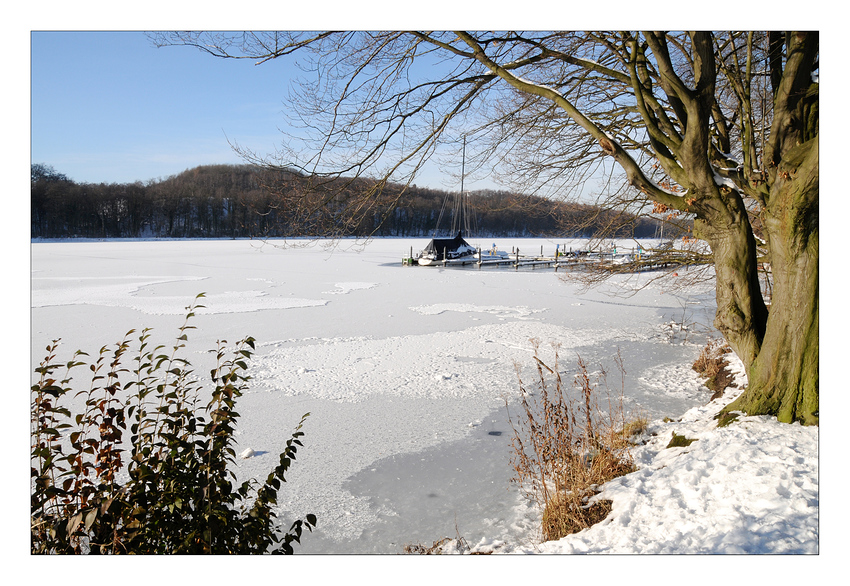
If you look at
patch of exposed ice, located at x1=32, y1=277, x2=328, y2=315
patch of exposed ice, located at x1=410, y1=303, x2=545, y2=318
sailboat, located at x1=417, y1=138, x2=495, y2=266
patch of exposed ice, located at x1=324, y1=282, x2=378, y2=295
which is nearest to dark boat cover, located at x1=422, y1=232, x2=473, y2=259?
sailboat, located at x1=417, y1=138, x2=495, y2=266

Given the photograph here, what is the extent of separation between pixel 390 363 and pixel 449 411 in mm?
1824

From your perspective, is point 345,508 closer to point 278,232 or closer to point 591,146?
point 278,232

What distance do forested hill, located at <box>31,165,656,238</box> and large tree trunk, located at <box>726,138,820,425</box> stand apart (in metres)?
2.53

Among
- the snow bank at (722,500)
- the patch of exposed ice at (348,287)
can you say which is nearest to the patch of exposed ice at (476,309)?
the patch of exposed ice at (348,287)

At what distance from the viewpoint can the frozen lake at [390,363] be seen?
3.37m

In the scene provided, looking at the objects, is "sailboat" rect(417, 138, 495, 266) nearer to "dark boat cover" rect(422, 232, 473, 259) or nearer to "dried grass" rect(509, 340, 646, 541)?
"dark boat cover" rect(422, 232, 473, 259)

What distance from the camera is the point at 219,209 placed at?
10.6 m

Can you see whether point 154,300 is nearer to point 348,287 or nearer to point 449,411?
point 348,287

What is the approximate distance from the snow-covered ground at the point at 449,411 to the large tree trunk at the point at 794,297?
0.19m

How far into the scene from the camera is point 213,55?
319cm

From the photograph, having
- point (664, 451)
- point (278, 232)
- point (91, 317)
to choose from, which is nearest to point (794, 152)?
point (664, 451)

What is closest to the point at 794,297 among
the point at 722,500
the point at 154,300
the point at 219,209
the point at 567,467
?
the point at 722,500

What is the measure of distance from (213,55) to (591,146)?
161 inches
